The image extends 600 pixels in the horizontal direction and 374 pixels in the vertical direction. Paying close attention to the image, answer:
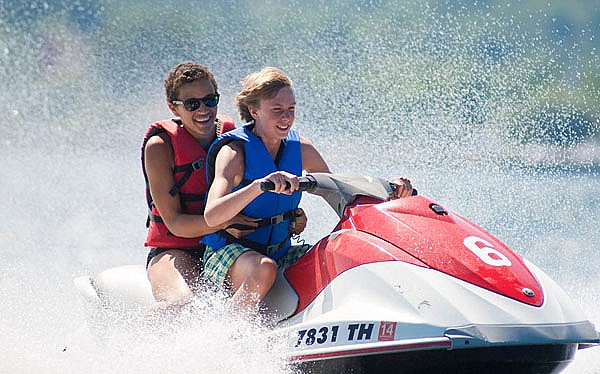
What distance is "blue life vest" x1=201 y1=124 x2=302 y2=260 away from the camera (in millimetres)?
4406

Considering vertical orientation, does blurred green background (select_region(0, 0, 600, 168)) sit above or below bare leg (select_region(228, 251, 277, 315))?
above

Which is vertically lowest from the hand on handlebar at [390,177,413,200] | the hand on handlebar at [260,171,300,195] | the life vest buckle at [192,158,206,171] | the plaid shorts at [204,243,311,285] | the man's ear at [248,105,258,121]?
the plaid shorts at [204,243,311,285]

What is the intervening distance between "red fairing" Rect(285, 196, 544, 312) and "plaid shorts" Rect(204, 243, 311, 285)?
0.23m

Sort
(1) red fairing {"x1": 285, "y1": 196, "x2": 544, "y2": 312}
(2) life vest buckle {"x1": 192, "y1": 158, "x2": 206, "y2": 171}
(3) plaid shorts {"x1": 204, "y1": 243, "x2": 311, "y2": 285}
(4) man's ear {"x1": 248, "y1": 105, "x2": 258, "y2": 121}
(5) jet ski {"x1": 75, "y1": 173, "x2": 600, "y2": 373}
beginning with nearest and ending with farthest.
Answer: (5) jet ski {"x1": 75, "y1": 173, "x2": 600, "y2": 373}, (1) red fairing {"x1": 285, "y1": 196, "x2": 544, "y2": 312}, (3) plaid shorts {"x1": 204, "y1": 243, "x2": 311, "y2": 285}, (4) man's ear {"x1": 248, "y1": 105, "x2": 258, "y2": 121}, (2) life vest buckle {"x1": 192, "y1": 158, "x2": 206, "y2": 171}

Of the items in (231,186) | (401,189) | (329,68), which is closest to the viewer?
(231,186)

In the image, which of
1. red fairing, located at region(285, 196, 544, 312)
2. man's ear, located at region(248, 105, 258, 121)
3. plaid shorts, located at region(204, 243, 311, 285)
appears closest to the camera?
red fairing, located at region(285, 196, 544, 312)

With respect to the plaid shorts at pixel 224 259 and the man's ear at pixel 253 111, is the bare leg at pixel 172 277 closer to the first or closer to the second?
the plaid shorts at pixel 224 259

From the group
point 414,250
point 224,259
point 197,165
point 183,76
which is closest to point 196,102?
point 183,76

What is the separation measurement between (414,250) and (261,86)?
3.78 feet

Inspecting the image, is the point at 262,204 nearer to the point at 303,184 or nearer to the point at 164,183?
the point at 303,184

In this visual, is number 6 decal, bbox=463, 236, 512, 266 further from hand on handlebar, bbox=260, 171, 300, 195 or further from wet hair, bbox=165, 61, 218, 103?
wet hair, bbox=165, 61, 218, 103

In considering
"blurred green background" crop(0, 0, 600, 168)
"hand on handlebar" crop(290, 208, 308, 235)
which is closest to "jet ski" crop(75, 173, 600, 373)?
"hand on handlebar" crop(290, 208, 308, 235)

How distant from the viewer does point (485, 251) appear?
3949 millimetres

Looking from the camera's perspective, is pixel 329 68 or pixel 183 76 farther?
pixel 329 68
